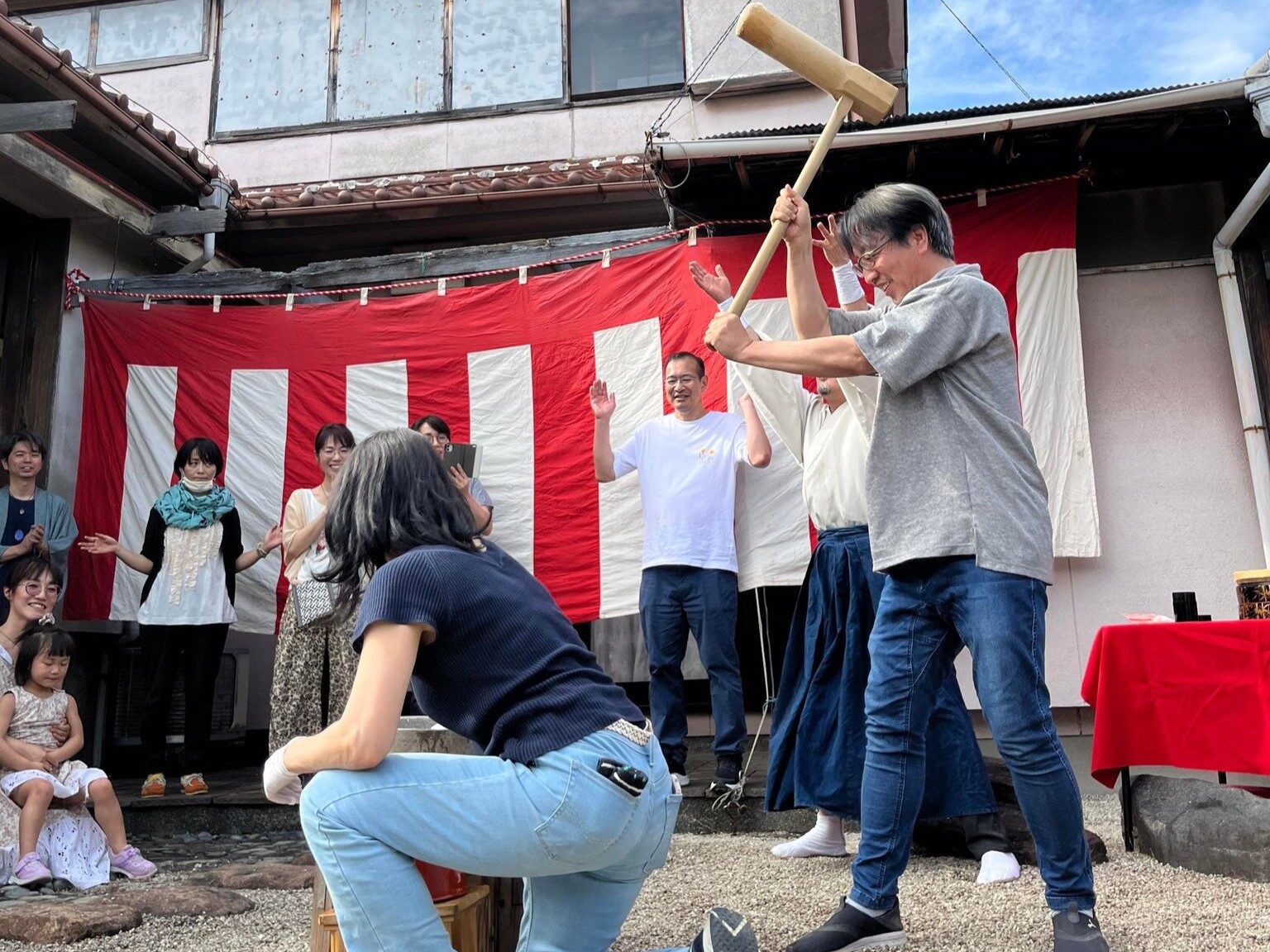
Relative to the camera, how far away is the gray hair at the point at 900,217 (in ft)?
8.39

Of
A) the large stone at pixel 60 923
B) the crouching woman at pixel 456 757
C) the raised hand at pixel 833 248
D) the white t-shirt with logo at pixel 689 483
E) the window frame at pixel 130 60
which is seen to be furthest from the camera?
the window frame at pixel 130 60

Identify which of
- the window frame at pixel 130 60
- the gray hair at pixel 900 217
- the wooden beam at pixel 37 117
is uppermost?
the window frame at pixel 130 60

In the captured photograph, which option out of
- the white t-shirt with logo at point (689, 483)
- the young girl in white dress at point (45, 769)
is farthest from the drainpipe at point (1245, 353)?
the young girl in white dress at point (45, 769)

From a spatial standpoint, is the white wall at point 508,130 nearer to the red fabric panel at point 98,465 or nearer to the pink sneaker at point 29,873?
the red fabric panel at point 98,465

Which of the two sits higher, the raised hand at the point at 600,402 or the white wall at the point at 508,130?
the white wall at the point at 508,130

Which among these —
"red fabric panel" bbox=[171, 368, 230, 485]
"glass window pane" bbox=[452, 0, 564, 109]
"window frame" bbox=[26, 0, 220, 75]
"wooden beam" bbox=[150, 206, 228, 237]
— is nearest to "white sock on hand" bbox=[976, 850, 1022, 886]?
"red fabric panel" bbox=[171, 368, 230, 485]

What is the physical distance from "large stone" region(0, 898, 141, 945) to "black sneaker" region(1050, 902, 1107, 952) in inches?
101

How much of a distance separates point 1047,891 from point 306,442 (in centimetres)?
484

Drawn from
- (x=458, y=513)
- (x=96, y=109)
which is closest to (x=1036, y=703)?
(x=458, y=513)

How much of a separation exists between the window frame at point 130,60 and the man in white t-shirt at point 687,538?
18.2ft

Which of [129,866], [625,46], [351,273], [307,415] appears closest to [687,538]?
[129,866]

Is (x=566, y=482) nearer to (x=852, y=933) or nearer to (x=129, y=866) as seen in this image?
(x=129, y=866)

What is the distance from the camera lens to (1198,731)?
3.44 m

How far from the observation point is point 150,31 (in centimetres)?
869
